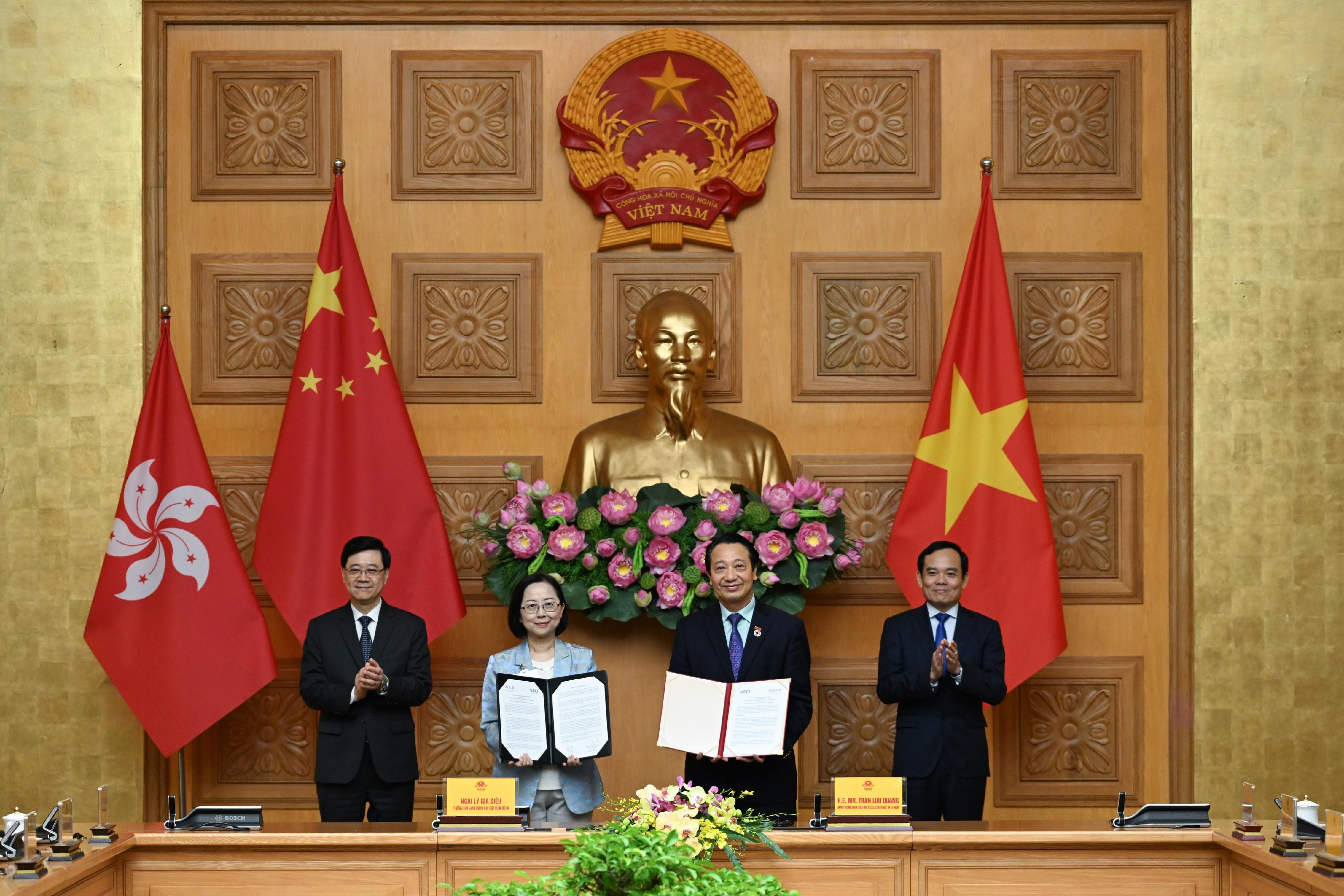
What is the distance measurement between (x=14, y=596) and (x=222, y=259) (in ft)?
5.29

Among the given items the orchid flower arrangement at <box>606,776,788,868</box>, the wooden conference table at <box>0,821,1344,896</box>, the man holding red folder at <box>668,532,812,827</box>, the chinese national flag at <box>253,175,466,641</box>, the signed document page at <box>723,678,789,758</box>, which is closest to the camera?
the orchid flower arrangement at <box>606,776,788,868</box>

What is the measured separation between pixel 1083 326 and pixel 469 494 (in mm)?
2675

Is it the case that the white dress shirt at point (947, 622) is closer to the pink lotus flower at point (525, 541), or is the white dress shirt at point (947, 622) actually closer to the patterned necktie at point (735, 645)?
the patterned necktie at point (735, 645)

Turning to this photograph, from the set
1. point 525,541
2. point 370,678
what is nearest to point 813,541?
point 525,541

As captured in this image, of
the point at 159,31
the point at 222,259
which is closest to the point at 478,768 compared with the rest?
the point at 222,259

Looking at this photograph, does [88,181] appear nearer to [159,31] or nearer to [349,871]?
[159,31]

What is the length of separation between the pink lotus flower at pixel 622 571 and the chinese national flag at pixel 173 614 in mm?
1389

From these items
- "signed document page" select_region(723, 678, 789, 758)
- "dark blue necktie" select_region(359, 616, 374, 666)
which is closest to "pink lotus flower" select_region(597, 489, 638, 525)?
"dark blue necktie" select_region(359, 616, 374, 666)

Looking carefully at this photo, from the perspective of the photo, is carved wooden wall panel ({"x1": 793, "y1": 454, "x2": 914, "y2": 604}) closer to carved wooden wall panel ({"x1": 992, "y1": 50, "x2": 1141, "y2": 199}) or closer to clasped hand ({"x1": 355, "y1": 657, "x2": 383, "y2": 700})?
carved wooden wall panel ({"x1": 992, "y1": 50, "x2": 1141, "y2": 199})

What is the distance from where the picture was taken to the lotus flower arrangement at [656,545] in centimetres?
470

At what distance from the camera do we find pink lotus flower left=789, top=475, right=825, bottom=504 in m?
4.86

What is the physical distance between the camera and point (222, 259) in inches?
217

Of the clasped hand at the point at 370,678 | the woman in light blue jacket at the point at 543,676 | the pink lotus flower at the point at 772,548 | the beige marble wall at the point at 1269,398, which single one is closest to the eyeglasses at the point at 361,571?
the clasped hand at the point at 370,678

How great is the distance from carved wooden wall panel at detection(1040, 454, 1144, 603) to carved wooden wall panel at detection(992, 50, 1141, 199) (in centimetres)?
114
